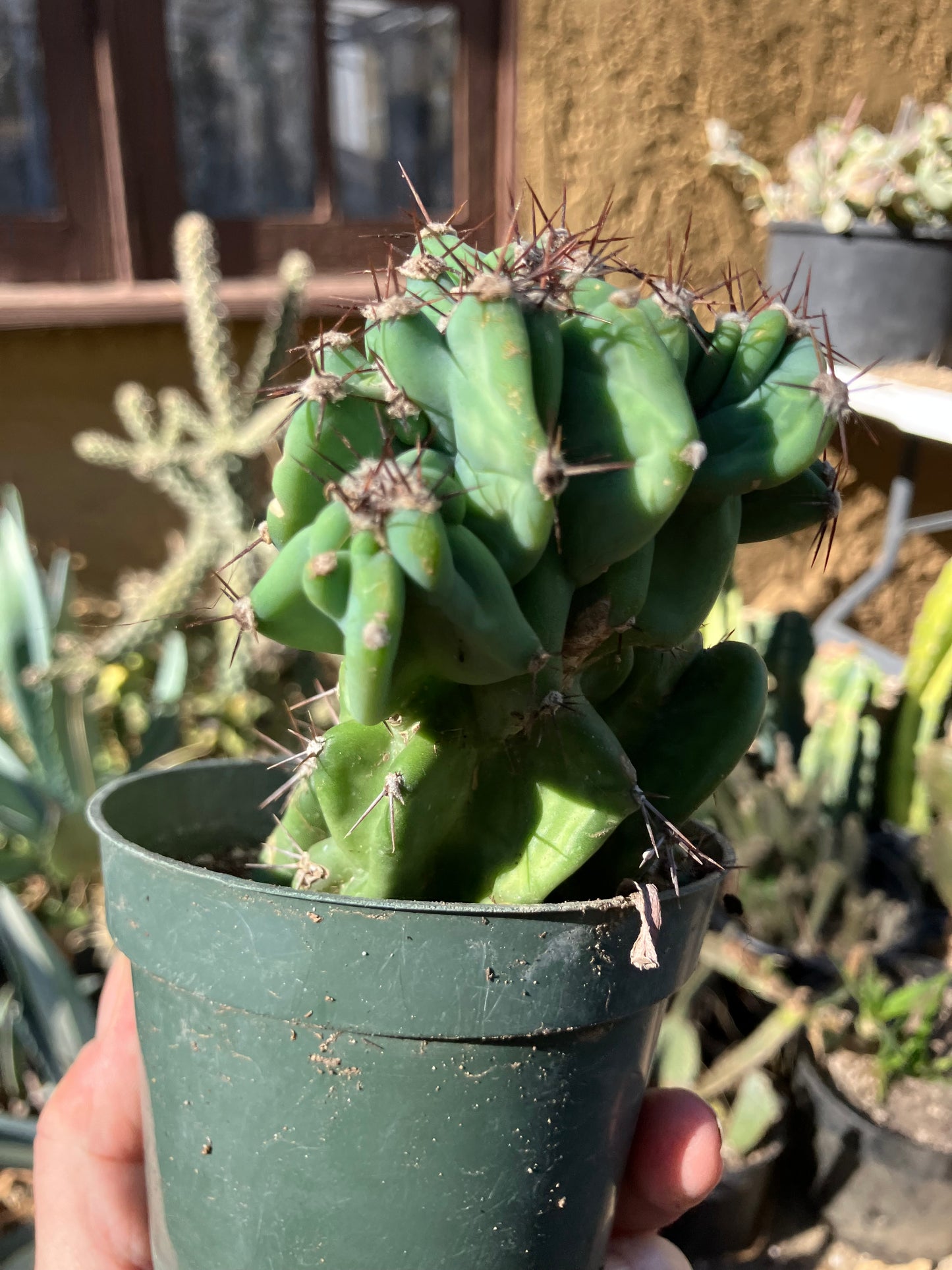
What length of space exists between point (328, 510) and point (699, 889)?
39 centimetres

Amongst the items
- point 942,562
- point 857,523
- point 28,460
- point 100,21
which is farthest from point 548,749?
point 942,562

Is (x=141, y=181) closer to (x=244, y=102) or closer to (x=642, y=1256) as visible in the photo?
(x=244, y=102)

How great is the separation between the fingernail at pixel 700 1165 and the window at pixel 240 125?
2.08 meters

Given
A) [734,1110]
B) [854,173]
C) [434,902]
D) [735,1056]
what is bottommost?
[734,1110]

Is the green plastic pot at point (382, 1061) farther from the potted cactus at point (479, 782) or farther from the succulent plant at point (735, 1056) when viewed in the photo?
the succulent plant at point (735, 1056)

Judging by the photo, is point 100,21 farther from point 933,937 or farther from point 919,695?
point 933,937

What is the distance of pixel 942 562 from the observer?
3174mm

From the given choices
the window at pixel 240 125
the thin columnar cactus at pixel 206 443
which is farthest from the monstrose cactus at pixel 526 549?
the window at pixel 240 125

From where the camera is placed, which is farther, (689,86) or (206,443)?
(689,86)

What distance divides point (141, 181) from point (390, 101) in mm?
686

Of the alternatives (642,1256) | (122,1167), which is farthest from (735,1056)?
(122,1167)

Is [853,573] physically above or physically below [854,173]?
below

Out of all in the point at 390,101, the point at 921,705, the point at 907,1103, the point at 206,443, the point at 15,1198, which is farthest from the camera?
the point at 390,101

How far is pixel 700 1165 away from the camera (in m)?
0.89
